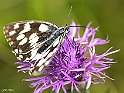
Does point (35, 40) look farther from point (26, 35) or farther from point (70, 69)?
point (70, 69)

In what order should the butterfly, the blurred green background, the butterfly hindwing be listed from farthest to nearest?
1. the blurred green background
2. the butterfly hindwing
3. the butterfly

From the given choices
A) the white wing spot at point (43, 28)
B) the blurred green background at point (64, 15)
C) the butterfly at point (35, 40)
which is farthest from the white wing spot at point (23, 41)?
the blurred green background at point (64, 15)

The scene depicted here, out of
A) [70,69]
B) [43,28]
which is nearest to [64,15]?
[43,28]

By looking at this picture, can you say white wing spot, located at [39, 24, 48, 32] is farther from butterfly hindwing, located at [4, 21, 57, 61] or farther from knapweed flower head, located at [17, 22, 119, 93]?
knapweed flower head, located at [17, 22, 119, 93]

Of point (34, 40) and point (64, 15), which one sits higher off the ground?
point (64, 15)

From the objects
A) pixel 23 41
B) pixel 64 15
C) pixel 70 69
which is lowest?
pixel 70 69

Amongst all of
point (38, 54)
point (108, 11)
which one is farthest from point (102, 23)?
point (38, 54)

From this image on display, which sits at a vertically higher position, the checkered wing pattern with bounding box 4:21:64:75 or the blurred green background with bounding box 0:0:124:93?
the blurred green background with bounding box 0:0:124:93

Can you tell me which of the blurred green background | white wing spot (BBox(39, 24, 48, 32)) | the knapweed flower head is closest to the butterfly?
white wing spot (BBox(39, 24, 48, 32))

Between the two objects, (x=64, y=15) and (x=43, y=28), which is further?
(x=64, y=15)
